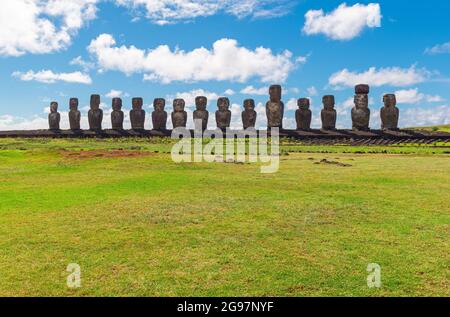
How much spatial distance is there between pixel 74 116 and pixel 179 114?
18.4 metres

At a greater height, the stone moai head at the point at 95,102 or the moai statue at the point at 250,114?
the stone moai head at the point at 95,102

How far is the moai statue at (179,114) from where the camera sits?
227 ft

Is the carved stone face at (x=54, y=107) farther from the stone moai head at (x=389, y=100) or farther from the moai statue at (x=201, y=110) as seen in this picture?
the stone moai head at (x=389, y=100)

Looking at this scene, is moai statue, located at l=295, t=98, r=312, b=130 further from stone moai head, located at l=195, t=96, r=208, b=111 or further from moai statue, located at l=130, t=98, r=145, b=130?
moai statue, located at l=130, t=98, r=145, b=130

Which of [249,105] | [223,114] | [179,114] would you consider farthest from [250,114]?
[179,114]

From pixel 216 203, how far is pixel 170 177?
708 cm

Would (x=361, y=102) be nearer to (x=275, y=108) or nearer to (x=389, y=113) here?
(x=389, y=113)

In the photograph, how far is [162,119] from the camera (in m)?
70.7

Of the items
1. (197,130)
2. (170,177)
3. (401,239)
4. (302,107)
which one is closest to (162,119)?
(197,130)

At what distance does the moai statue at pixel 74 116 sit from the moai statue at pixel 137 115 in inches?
389

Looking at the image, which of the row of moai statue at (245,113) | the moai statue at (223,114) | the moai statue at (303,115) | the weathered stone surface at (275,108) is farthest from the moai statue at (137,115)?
the moai statue at (303,115)

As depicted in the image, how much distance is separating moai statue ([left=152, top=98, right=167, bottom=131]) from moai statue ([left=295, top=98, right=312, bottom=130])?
2098cm
